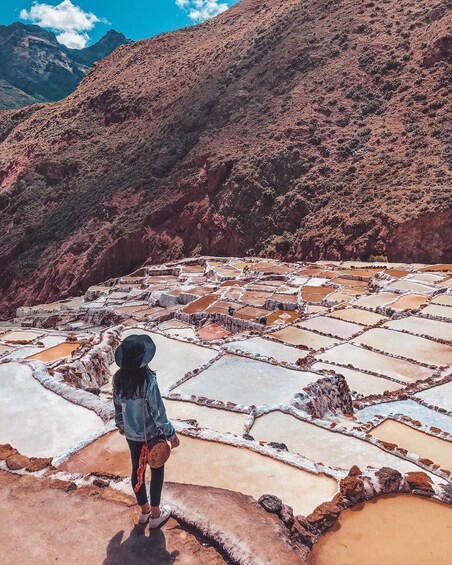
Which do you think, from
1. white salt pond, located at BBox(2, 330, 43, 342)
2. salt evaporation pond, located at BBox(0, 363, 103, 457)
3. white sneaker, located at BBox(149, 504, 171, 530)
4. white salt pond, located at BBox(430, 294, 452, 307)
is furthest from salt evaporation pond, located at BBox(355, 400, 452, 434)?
white salt pond, located at BBox(2, 330, 43, 342)

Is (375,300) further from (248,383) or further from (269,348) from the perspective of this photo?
(248,383)

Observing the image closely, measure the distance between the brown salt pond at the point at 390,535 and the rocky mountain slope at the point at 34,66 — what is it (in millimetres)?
103722

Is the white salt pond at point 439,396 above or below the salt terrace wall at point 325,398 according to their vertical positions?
below

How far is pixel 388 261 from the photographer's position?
1919cm

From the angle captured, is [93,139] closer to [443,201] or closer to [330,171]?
[330,171]

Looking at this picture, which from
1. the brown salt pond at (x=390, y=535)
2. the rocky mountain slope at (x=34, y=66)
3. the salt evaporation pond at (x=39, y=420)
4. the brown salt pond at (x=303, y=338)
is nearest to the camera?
the brown salt pond at (x=390, y=535)

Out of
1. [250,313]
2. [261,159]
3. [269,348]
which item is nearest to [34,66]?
[261,159]

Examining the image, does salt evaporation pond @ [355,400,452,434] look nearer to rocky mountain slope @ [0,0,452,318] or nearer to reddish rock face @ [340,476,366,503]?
reddish rock face @ [340,476,366,503]

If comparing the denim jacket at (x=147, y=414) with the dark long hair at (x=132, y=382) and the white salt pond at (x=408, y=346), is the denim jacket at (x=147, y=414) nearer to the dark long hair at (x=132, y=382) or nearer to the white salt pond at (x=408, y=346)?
the dark long hair at (x=132, y=382)

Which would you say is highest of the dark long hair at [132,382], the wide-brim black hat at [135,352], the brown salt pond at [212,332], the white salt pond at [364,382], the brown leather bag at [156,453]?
the wide-brim black hat at [135,352]

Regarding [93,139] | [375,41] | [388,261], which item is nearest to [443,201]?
[388,261]

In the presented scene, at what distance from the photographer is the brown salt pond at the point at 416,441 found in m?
5.80

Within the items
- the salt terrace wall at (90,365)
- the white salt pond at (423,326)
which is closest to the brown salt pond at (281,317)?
the white salt pond at (423,326)

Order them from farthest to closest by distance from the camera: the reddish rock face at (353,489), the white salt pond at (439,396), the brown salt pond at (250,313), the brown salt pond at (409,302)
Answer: the brown salt pond at (250,313) → the brown salt pond at (409,302) → the white salt pond at (439,396) → the reddish rock face at (353,489)
